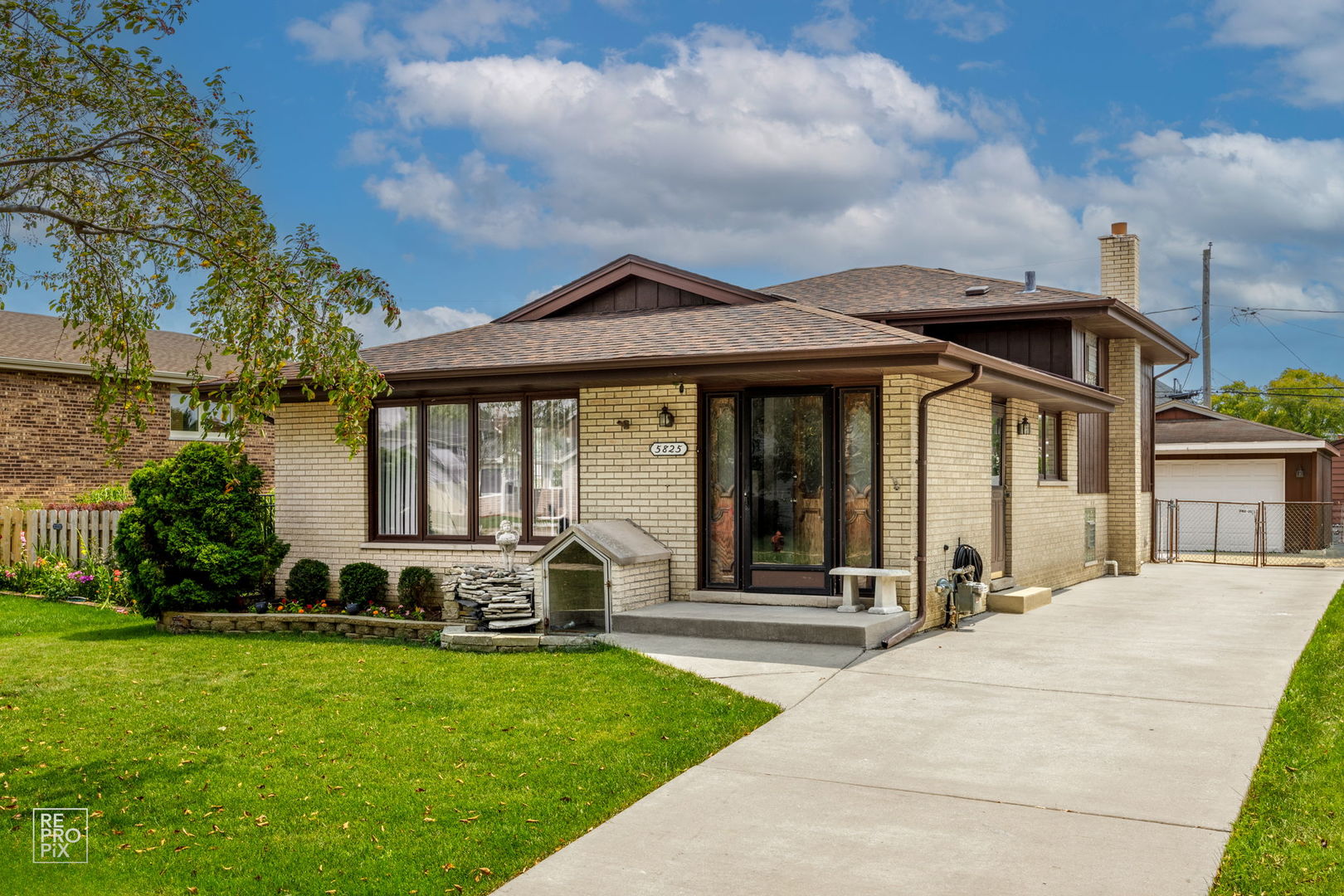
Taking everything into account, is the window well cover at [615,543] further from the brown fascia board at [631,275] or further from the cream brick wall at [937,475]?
the brown fascia board at [631,275]

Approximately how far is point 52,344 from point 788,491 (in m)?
17.1

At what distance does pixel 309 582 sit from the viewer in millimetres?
12852

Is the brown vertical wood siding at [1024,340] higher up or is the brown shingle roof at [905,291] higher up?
the brown shingle roof at [905,291]

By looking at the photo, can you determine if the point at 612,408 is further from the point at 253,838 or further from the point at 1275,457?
the point at 1275,457

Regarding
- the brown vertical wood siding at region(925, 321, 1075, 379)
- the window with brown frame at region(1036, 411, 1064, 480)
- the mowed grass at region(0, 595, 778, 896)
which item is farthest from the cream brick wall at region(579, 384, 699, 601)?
the window with brown frame at region(1036, 411, 1064, 480)

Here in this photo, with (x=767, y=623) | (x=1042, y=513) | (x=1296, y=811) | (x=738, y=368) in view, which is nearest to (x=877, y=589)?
(x=767, y=623)

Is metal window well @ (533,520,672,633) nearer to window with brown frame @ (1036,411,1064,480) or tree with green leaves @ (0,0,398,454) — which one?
tree with green leaves @ (0,0,398,454)

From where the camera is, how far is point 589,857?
4738mm

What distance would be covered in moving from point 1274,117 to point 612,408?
35.4m

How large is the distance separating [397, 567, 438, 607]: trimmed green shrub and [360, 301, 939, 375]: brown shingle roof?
228cm

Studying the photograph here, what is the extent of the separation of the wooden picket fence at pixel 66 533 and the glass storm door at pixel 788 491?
34.3 feet

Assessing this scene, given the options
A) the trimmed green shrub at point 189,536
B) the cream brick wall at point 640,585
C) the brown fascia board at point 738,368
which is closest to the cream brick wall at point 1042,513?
the brown fascia board at point 738,368

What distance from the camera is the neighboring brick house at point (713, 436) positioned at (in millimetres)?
10891

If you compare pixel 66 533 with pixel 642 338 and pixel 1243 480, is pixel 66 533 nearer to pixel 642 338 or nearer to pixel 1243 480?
pixel 642 338
